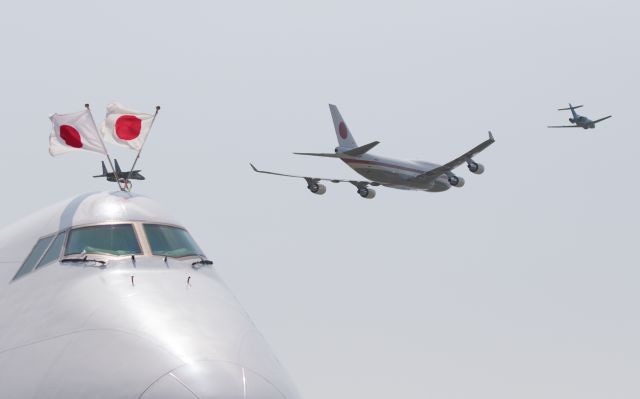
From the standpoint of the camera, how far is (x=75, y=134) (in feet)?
64.9

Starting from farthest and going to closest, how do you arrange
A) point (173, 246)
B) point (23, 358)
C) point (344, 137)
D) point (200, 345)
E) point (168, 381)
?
point (344, 137) < point (173, 246) < point (23, 358) < point (200, 345) < point (168, 381)

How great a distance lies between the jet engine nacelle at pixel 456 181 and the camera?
292 feet

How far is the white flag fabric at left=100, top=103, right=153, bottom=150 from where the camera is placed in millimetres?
20797

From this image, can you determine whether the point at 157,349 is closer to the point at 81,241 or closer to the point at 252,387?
the point at 252,387

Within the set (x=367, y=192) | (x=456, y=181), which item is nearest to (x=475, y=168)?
(x=456, y=181)

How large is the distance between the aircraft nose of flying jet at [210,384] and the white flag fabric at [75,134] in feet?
28.5

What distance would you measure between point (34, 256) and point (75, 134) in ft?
13.8

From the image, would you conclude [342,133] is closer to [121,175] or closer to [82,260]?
[121,175]

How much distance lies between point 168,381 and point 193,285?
3227 millimetres

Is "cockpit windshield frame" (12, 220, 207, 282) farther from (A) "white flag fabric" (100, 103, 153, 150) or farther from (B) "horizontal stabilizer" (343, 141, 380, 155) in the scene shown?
(B) "horizontal stabilizer" (343, 141, 380, 155)

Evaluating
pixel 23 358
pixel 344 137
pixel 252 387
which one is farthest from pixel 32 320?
pixel 344 137

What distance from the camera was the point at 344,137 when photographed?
102 meters

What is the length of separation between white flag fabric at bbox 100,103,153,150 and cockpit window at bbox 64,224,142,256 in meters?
5.15

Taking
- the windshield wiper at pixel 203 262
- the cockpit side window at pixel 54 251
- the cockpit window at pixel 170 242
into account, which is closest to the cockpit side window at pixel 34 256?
the cockpit side window at pixel 54 251
